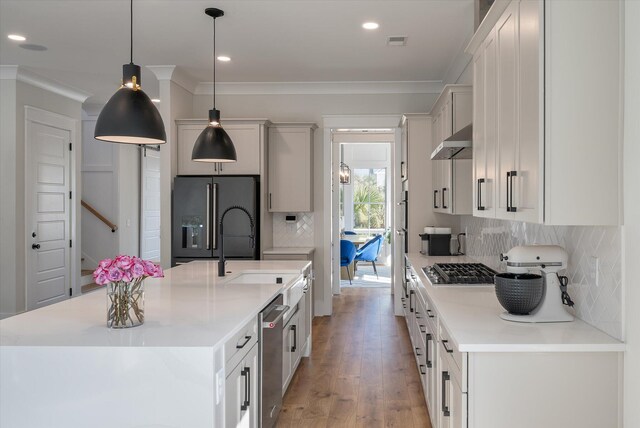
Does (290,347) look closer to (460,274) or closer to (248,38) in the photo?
(460,274)

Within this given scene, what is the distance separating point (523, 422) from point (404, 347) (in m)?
3.17

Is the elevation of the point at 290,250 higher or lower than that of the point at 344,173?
lower

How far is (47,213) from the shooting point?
21.1 ft

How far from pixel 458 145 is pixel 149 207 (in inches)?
283

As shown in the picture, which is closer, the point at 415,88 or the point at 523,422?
the point at 523,422

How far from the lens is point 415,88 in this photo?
6.25 metres

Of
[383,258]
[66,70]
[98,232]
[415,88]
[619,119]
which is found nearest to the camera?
[619,119]

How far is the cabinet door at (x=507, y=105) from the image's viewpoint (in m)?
2.23

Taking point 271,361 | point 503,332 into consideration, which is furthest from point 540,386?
point 271,361

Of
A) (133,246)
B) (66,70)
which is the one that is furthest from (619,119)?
(133,246)

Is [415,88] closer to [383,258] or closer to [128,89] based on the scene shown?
[128,89]

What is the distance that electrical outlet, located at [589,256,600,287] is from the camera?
2158 millimetres

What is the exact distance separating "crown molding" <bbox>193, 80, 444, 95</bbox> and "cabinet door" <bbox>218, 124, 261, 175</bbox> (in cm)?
73

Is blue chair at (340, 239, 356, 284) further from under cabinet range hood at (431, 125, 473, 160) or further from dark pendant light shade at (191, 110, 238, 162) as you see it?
dark pendant light shade at (191, 110, 238, 162)
